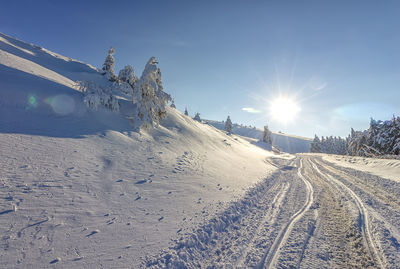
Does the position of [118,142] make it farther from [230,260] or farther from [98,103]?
[230,260]

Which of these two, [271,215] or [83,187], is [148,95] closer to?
[83,187]

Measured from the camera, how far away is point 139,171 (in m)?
8.22

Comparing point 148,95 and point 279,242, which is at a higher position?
point 148,95

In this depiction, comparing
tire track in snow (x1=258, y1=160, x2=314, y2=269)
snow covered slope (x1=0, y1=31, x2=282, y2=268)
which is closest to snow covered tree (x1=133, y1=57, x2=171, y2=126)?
snow covered slope (x1=0, y1=31, x2=282, y2=268)

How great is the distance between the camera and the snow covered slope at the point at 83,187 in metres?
3.72

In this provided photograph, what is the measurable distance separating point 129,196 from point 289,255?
534 centimetres

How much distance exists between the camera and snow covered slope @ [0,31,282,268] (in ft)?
12.2

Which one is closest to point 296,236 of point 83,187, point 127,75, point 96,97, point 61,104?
point 83,187

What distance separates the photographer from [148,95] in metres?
15.4

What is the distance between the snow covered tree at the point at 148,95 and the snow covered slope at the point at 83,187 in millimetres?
2921

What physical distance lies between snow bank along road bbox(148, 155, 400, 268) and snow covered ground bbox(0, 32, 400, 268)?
0.03m

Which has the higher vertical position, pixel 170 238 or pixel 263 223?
pixel 263 223

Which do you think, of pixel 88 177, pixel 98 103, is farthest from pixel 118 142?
pixel 98 103

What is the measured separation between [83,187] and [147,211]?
8.09ft
